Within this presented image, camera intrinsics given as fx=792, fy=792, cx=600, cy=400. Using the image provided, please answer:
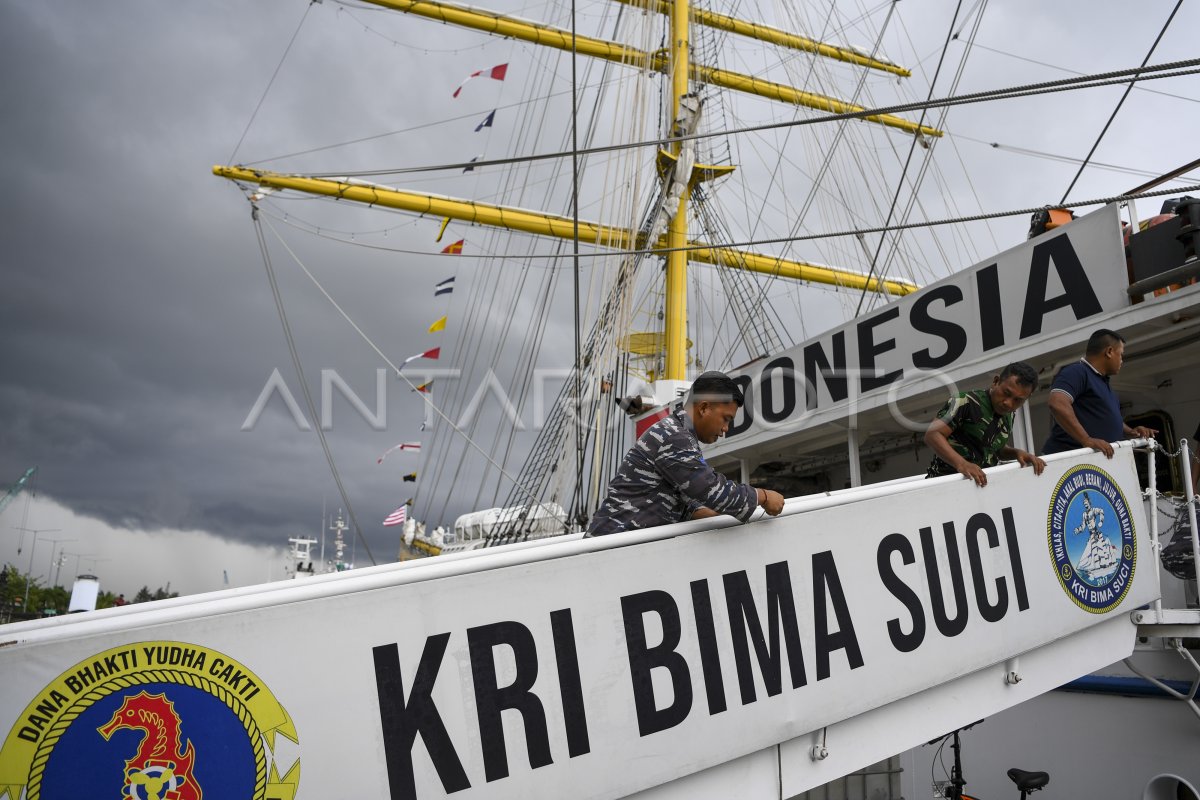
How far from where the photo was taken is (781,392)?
8.79 meters

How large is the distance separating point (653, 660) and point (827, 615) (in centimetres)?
77

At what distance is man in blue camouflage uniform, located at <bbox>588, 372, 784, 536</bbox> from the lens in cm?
272

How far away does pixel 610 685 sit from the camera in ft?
8.44

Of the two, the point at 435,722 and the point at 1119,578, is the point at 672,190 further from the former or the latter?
the point at 435,722

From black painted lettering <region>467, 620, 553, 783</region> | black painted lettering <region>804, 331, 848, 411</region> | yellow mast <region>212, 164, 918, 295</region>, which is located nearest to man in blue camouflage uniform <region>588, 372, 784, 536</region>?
black painted lettering <region>467, 620, 553, 783</region>

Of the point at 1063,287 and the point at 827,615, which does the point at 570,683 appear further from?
the point at 1063,287

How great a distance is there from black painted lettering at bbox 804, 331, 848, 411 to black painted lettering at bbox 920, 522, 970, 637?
459 centimetres

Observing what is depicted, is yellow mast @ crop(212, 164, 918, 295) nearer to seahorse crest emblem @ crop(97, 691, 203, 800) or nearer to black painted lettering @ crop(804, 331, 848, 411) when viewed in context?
black painted lettering @ crop(804, 331, 848, 411)

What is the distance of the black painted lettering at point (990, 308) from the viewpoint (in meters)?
6.28

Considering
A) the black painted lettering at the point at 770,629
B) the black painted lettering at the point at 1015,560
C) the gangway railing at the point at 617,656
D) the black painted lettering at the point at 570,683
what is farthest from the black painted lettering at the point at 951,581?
the black painted lettering at the point at 570,683

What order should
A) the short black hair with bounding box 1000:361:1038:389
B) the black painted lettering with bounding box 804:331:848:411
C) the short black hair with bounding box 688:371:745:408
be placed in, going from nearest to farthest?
the short black hair with bounding box 688:371:745:408 → the short black hair with bounding box 1000:361:1038:389 → the black painted lettering with bounding box 804:331:848:411

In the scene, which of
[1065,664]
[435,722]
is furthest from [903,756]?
[435,722]

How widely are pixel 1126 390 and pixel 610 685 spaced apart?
19.6 ft

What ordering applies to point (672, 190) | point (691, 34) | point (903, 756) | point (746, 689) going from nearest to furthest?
1. point (746, 689)
2. point (903, 756)
3. point (672, 190)
4. point (691, 34)
